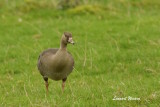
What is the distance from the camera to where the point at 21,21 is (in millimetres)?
20766

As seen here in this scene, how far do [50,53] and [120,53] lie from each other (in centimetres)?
476

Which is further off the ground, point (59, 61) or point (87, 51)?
point (59, 61)

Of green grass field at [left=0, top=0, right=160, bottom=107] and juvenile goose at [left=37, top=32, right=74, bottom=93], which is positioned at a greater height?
juvenile goose at [left=37, top=32, right=74, bottom=93]

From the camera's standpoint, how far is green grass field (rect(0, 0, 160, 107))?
10125mm

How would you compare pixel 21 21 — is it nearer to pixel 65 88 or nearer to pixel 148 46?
pixel 148 46

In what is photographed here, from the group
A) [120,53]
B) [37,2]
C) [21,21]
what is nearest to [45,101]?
[120,53]

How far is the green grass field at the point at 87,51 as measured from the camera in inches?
399

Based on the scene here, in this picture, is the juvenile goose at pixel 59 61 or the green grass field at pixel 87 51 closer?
the juvenile goose at pixel 59 61

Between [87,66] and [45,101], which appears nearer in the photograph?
[45,101]

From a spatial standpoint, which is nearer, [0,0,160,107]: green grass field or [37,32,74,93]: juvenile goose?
[37,32,74,93]: juvenile goose

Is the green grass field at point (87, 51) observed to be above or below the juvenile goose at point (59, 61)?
below

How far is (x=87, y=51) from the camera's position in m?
15.2

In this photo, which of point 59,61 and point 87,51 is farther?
point 87,51

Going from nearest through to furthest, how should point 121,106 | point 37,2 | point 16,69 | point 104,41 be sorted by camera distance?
point 121,106, point 16,69, point 104,41, point 37,2
